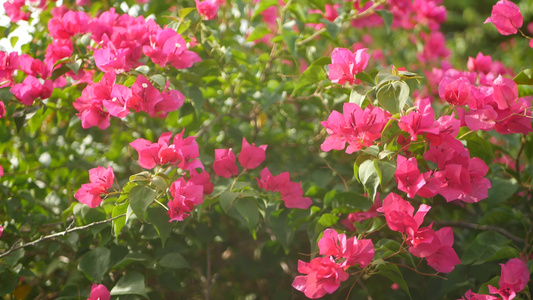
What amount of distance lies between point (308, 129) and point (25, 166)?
815 mm

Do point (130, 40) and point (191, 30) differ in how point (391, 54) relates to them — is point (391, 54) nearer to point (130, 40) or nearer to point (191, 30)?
point (191, 30)

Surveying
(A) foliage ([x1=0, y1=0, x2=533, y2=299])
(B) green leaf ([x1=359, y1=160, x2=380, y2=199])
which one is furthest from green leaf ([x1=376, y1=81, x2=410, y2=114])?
(B) green leaf ([x1=359, y1=160, x2=380, y2=199])

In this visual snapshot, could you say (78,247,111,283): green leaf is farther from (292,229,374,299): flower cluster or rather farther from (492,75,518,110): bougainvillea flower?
(492,75,518,110): bougainvillea flower

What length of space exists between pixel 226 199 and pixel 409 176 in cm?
34

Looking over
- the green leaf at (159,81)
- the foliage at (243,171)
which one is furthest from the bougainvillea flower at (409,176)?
the green leaf at (159,81)

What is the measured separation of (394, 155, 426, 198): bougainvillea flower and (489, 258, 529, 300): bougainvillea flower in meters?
0.24

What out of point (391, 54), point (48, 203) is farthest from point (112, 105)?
point (391, 54)

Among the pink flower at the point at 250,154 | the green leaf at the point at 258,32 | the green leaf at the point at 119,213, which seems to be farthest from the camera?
the green leaf at the point at 258,32

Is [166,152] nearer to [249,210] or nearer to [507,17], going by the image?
[249,210]

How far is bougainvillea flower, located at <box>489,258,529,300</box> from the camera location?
2.83ft

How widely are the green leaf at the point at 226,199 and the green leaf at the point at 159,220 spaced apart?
0.37ft

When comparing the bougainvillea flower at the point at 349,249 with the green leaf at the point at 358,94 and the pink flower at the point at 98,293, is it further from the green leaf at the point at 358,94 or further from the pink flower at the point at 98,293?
the pink flower at the point at 98,293

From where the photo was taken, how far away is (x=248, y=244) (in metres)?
1.43

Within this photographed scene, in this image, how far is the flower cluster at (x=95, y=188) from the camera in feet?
3.05
